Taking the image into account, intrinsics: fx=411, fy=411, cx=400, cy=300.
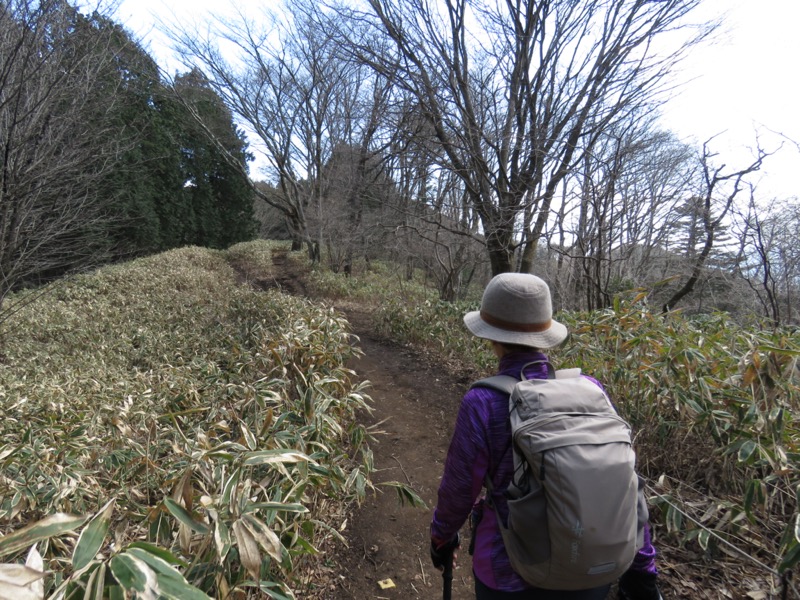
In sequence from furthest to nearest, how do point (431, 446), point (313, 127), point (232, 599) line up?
point (313, 127)
point (431, 446)
point (232, 599)

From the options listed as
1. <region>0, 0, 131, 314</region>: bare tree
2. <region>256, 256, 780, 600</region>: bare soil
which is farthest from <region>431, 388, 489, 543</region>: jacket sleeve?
<region>0, 0, 131, 314</region>: bare tree

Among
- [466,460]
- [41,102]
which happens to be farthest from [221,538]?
[41,102]

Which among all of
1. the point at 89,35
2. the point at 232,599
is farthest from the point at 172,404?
the point at 89,35

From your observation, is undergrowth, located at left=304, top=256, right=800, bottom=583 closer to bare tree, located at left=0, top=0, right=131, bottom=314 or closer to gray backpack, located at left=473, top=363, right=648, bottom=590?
gray backpack, located at left=473, top=363, right=648, bottom=590

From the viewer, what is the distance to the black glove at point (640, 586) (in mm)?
1355

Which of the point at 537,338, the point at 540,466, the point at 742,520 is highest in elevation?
the point at 537,338

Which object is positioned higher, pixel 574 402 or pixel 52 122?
pixel 52 122

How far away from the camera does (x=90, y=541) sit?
0.82m

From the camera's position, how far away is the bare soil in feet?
6.51

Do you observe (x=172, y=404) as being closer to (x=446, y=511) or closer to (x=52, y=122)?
(x=446, y=511)

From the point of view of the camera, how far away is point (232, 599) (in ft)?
4.61

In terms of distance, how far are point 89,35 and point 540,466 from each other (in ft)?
21.9

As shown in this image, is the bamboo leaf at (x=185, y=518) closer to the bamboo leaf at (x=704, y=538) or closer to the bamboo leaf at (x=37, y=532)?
the bamboo leaf at (x=37, y=532)

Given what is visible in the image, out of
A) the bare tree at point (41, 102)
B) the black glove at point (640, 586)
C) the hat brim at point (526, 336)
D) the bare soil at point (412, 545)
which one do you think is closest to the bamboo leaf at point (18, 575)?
the hat brim at point (526, 336)
